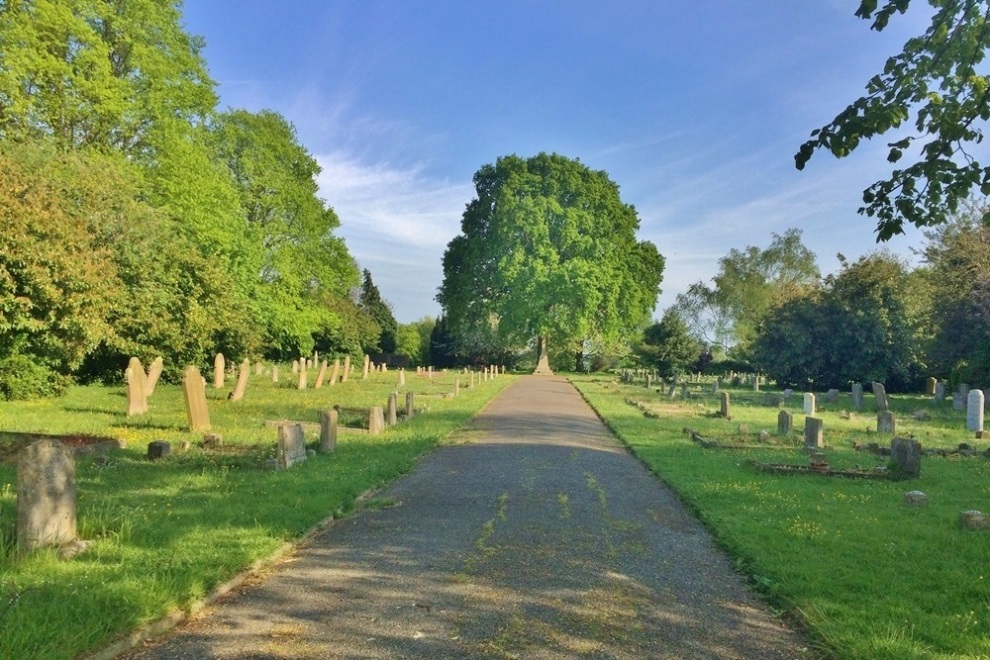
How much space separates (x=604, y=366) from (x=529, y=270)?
1800cm

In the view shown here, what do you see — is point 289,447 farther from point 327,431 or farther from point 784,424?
point 784,424

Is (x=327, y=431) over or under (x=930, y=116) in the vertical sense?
under

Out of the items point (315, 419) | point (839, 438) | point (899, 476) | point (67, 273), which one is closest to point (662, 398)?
point (839, 438)

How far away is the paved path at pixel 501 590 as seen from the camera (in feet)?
13.9

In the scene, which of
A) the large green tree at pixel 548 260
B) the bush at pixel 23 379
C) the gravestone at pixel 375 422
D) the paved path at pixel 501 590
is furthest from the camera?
the large green tree at pixel 548 260

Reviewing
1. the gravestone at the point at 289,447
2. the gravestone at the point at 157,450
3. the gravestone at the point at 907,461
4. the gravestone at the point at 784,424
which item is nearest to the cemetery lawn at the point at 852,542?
the gravestone at the point at 907,461

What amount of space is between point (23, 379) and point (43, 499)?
17.0 meters

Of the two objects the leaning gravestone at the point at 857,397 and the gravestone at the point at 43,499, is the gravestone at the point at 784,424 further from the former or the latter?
the gravestone at the point at 43,499

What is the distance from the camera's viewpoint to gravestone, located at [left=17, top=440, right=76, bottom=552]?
5.63 metres

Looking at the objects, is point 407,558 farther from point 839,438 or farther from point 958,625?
point 839,438

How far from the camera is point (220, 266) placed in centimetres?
2686

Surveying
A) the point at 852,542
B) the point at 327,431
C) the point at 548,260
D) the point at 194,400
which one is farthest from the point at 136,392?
the point at 548,260

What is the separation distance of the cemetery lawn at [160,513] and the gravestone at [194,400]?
0.40 m

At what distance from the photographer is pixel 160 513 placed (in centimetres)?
710
